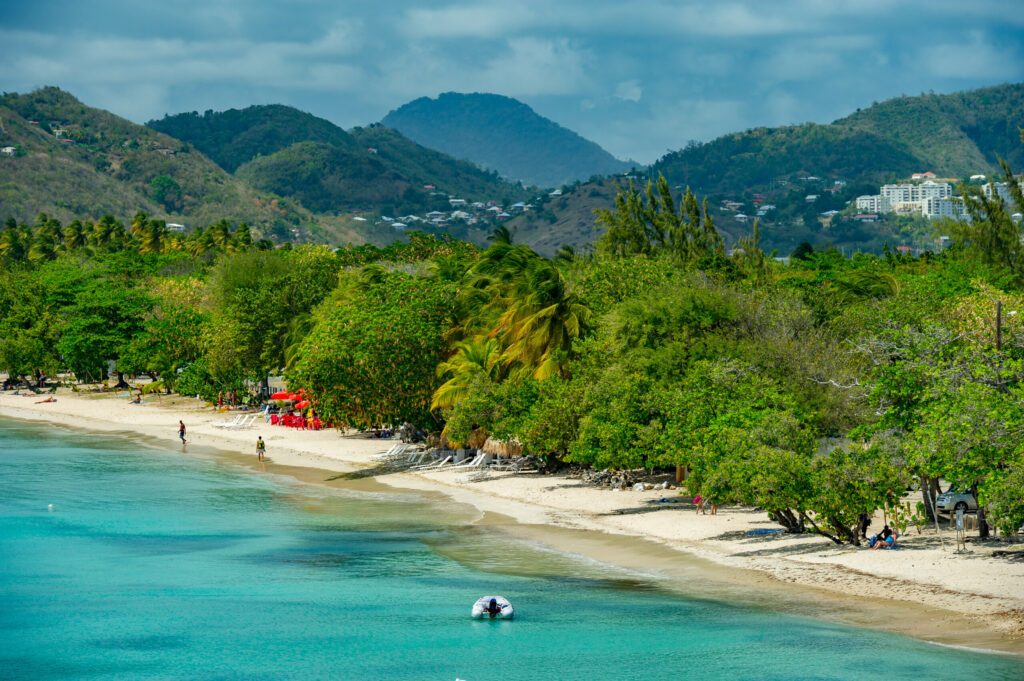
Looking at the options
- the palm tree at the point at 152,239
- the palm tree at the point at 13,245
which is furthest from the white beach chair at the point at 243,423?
the palm tree at the point at 13,245

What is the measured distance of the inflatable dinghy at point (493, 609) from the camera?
112 feet

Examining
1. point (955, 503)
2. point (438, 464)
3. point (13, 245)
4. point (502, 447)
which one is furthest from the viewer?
point (13, 245)

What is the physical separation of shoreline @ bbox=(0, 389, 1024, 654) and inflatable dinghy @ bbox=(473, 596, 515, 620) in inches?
212

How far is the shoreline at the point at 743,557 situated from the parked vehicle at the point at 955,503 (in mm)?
2516

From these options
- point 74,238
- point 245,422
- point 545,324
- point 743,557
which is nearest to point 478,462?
point 545,324

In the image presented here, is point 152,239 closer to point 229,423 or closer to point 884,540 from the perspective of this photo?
point 229,423

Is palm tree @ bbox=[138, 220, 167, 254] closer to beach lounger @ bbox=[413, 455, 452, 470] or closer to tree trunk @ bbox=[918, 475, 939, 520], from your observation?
beach lounger @ bbox=[413, 455, 452, 470]

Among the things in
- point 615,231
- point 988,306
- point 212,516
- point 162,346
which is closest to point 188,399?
point 162,346

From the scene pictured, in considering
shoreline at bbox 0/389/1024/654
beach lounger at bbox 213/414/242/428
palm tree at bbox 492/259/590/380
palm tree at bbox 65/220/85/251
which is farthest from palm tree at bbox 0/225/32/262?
palm tree at bbox 492/259/590/380

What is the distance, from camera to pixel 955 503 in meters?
41.6

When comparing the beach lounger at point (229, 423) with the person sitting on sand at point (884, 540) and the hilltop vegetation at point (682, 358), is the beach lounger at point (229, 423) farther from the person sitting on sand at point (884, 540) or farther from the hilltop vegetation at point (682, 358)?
the person sitting on sand at point (884, 540)

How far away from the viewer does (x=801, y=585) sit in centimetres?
3556

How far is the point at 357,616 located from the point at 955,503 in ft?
68.0

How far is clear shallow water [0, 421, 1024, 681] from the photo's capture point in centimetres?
3070
